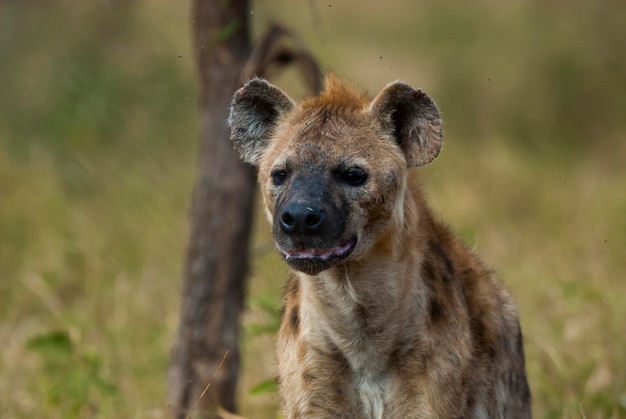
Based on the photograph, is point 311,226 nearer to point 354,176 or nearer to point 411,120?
point 354,176

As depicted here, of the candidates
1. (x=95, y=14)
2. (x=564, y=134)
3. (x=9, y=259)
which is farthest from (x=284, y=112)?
(x=95, y=14)

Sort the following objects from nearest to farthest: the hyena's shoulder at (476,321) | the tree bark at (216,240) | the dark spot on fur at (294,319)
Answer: the hyena's shoulder at (476,321) → the dark spot on fur at (294,319) → the tree bark at (216,240)

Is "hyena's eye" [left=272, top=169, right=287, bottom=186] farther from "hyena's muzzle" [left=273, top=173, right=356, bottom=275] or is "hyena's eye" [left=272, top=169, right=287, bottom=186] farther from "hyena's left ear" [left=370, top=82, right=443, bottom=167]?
"hyena's left ear" [left=370, top=82, right=443, bottom=167]

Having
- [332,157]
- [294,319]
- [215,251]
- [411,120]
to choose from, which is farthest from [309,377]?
[215,251]

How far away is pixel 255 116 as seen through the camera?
4.25m

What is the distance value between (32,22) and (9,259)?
471cm

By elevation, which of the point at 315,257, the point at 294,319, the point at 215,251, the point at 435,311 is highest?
the point at 315,257

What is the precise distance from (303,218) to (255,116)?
769mm

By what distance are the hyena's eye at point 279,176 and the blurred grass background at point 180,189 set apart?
51.8 inches

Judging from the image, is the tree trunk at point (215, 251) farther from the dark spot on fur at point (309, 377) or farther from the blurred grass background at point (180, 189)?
the dark spot on fur at point (309, 377)

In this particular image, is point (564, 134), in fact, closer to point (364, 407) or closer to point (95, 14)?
point (95, 14)

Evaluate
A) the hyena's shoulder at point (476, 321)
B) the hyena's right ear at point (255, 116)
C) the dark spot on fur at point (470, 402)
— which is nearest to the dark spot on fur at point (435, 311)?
the hyena's shoulder at point (476, 321)

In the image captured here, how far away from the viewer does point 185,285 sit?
18.7 ft

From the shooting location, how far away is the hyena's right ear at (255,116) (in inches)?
165
